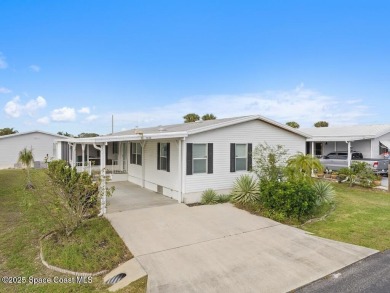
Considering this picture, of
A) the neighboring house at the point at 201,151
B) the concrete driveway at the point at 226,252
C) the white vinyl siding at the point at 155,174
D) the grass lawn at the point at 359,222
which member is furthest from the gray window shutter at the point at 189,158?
the grass lawn at the point at 359,222

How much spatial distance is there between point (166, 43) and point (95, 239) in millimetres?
15082

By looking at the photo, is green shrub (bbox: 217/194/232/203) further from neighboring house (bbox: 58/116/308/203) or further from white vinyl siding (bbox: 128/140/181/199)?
white vinyl siding (bbox: 128/140/181/199)

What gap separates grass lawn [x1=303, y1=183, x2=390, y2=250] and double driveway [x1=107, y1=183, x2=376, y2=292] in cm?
66

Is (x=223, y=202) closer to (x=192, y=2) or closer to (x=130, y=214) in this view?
(x=130, y=214)

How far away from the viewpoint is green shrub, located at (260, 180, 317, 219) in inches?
329

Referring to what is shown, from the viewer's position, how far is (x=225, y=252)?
5953 mm

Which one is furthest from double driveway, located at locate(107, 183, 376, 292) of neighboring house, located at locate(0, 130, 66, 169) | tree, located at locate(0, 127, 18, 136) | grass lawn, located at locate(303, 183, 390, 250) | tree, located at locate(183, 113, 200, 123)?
tree, located at locate(0, 127, 18, 136)

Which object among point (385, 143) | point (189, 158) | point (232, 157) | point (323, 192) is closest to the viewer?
point (323, 192)

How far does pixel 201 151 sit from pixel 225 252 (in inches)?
221

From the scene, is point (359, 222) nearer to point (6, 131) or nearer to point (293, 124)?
point (293, 124)

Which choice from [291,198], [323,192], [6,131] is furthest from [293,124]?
[6,131]

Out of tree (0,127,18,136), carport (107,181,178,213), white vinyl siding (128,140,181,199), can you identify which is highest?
tree (0,127,18,136)

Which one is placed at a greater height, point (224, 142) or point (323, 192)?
point (224, 142)

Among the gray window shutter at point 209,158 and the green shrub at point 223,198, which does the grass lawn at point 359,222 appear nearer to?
the green shrub at point 223,198
